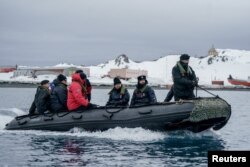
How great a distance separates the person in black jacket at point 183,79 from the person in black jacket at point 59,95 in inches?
137

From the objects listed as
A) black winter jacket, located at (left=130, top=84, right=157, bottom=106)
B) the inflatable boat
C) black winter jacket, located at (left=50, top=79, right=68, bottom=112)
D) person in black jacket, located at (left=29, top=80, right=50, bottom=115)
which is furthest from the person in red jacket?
black winter jacket, located at (left=130, top=84, right=157, bottom=106)

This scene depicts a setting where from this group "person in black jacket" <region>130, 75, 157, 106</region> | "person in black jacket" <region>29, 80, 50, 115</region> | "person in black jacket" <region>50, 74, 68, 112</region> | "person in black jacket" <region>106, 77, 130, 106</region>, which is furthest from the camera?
"person in black jacket" <region>29, 80, 50, 115</region>

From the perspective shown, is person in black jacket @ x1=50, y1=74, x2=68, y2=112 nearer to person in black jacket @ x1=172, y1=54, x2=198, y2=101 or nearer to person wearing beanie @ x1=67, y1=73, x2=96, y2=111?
person wearing beanie @ x1=67, y1=73, x2=96, y2=111

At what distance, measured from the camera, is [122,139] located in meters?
13.8

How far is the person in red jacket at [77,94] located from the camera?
48.0 feet

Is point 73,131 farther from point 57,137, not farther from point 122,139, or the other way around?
point 122,139

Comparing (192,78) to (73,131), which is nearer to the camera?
(192,78)

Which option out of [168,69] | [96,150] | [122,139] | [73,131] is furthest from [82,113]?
[168,69]

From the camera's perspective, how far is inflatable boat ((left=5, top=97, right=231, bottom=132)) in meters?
13.6

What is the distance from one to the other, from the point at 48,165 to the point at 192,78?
210 inches

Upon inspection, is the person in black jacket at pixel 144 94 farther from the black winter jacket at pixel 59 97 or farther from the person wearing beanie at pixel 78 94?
the black winter jacket at pixel 59 97

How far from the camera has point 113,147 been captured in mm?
12562

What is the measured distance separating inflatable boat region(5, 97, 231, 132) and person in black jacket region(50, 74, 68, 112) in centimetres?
43

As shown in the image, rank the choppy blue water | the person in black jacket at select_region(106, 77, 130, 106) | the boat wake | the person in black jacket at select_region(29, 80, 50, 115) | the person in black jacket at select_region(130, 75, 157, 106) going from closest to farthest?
the choppy blue water, the boat wake, the person in black jacket at select_region(130, 75, 157, 106), the person in black jacket at select_region(106, 77, 130, 106), the person in black jacket at select_region(29, 80, 50, 115)
